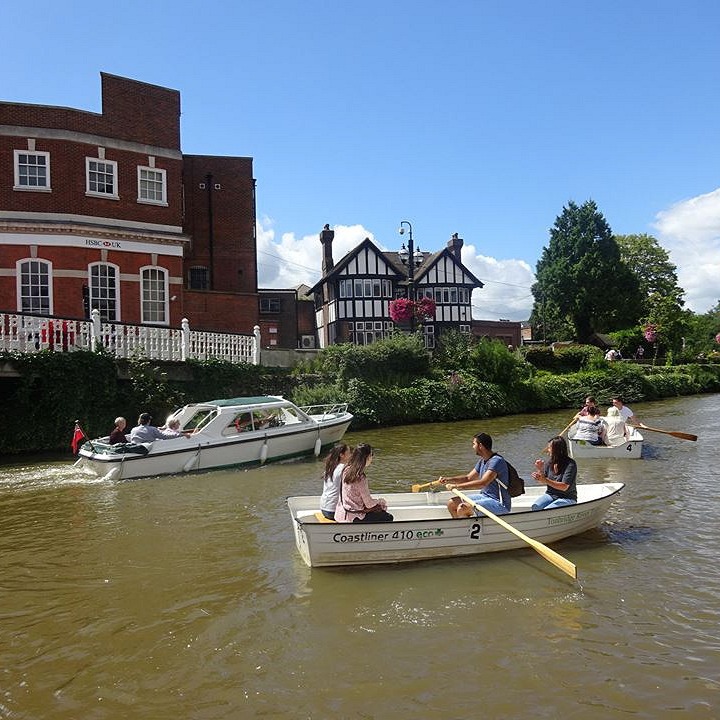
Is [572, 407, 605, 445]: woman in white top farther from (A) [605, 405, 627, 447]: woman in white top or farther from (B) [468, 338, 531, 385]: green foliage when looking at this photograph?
(B) [468, 338, 531, 385]: green foliage

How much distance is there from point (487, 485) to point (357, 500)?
6.40 feet

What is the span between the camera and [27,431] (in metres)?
19.7

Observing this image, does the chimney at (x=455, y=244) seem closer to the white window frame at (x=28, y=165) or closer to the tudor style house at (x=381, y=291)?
the tudor style house at (x=381, y=291)

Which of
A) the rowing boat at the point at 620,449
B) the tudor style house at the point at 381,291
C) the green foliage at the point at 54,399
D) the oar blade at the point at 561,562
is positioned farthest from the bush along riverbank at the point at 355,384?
the oar blade at the point at 561,562

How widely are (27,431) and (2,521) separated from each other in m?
8.14

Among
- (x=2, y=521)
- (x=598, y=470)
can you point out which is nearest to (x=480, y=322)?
(x=598, y=470)

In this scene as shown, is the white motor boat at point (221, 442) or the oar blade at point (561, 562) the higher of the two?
the white motor boat at point (221, 442)

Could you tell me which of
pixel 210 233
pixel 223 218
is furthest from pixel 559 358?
pixel 210 233

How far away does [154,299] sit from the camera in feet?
88.4

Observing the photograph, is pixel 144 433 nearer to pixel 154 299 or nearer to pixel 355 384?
pixel 355 384

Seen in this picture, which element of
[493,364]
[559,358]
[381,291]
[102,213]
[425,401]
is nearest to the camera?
[102,213]

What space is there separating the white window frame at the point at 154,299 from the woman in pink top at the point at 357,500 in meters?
19.1

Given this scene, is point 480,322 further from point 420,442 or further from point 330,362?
point 420,442

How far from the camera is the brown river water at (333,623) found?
594 centimetres
